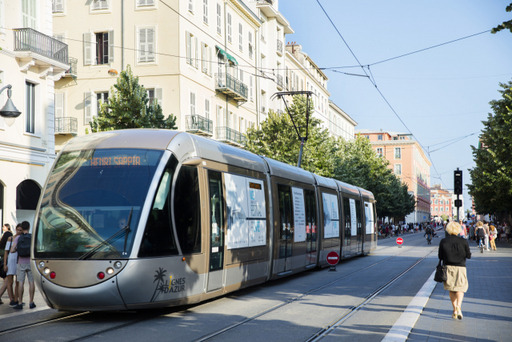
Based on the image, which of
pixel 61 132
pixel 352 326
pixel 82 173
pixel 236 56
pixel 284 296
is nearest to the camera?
pixel 352 326

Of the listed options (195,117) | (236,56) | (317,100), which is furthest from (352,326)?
(317,100)

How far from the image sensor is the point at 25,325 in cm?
1039

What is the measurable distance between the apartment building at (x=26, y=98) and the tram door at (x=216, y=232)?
1147cm

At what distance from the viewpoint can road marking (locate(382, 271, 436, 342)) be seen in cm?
888

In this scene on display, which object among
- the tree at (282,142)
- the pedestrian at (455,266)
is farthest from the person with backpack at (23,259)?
the tree at (282,142)

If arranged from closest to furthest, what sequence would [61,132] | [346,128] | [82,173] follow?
[82,173] → [61,132] → [346,128]

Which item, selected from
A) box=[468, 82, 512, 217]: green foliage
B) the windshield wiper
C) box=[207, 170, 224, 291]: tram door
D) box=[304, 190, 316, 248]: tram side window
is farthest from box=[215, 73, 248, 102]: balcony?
the windshield wiper

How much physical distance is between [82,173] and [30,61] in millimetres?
14253

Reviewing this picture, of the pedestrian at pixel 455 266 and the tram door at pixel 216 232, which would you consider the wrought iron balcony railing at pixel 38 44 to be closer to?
the tram door at pixel 216 232

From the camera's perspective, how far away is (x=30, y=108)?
24.4 metres

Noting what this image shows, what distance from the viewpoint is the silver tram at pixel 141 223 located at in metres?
10.2

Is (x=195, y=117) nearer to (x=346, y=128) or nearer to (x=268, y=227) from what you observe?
(x=268, y=227)

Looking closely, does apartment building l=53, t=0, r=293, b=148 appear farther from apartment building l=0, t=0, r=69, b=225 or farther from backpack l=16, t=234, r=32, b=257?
backpack l=16, t=234, r=32, b=257

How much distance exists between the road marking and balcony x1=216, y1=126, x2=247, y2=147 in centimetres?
2674
